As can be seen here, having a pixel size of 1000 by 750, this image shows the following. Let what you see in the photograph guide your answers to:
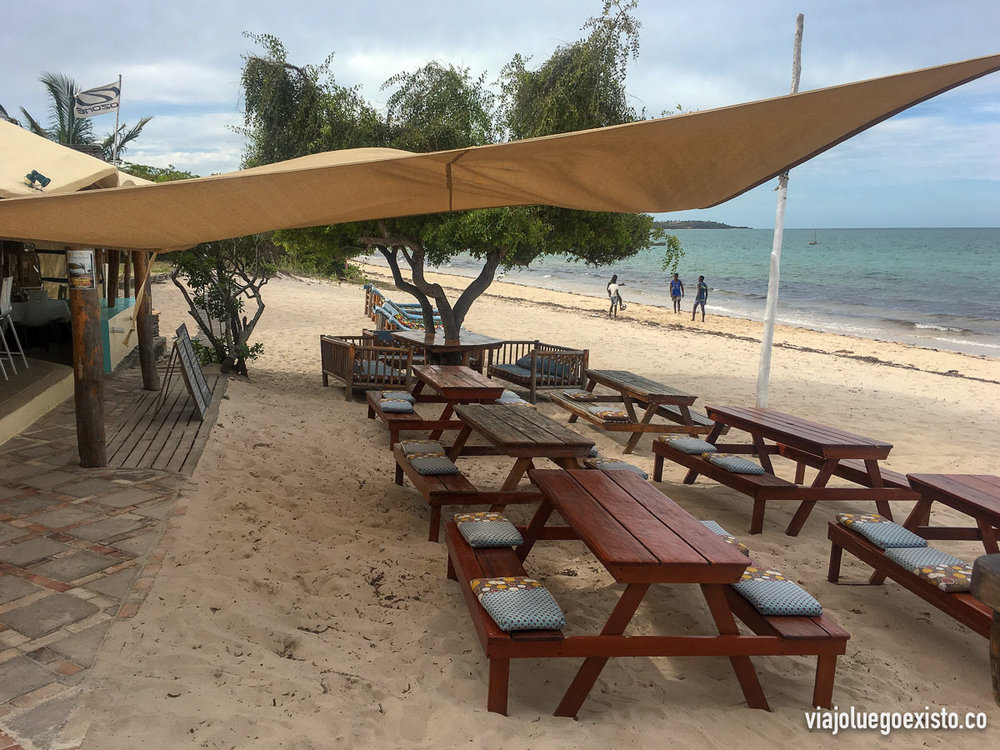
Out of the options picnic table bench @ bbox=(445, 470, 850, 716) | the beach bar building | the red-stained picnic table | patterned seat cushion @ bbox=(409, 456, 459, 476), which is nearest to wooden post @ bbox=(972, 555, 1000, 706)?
picnic table bench @ bbox=(445, 470, 850, 716)

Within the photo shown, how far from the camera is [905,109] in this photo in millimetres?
2740

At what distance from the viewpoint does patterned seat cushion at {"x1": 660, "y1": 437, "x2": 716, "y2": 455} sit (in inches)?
192

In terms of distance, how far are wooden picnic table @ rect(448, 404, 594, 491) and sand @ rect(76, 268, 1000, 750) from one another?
0.51 m

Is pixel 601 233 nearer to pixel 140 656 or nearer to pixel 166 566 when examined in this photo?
pixel 166 566

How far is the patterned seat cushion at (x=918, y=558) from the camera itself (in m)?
3.08

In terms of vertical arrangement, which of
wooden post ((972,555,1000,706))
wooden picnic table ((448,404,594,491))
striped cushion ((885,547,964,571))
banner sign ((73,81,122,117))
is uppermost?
banner sign ((73,81,122,117))

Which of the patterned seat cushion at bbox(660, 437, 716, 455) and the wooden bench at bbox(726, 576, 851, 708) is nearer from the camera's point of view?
the wooden bench at bbox(726, 576, 851, 708)

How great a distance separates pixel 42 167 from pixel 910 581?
4.80 m

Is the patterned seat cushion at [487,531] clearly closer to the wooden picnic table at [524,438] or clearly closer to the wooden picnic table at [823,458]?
the wooden picnic table at [524,438]

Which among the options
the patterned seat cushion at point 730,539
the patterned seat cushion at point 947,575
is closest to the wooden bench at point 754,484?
the patterned seat cushion at point 730,539

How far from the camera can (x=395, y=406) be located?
209 inches

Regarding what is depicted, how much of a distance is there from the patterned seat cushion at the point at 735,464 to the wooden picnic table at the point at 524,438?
113 cm

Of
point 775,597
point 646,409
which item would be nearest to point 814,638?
point 775,597

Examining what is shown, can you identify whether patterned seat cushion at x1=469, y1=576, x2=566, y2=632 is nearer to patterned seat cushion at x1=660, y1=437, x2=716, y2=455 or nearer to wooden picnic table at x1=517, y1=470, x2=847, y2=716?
wooden picnic table at x1=517, y1=470, x2=847, y2=716
